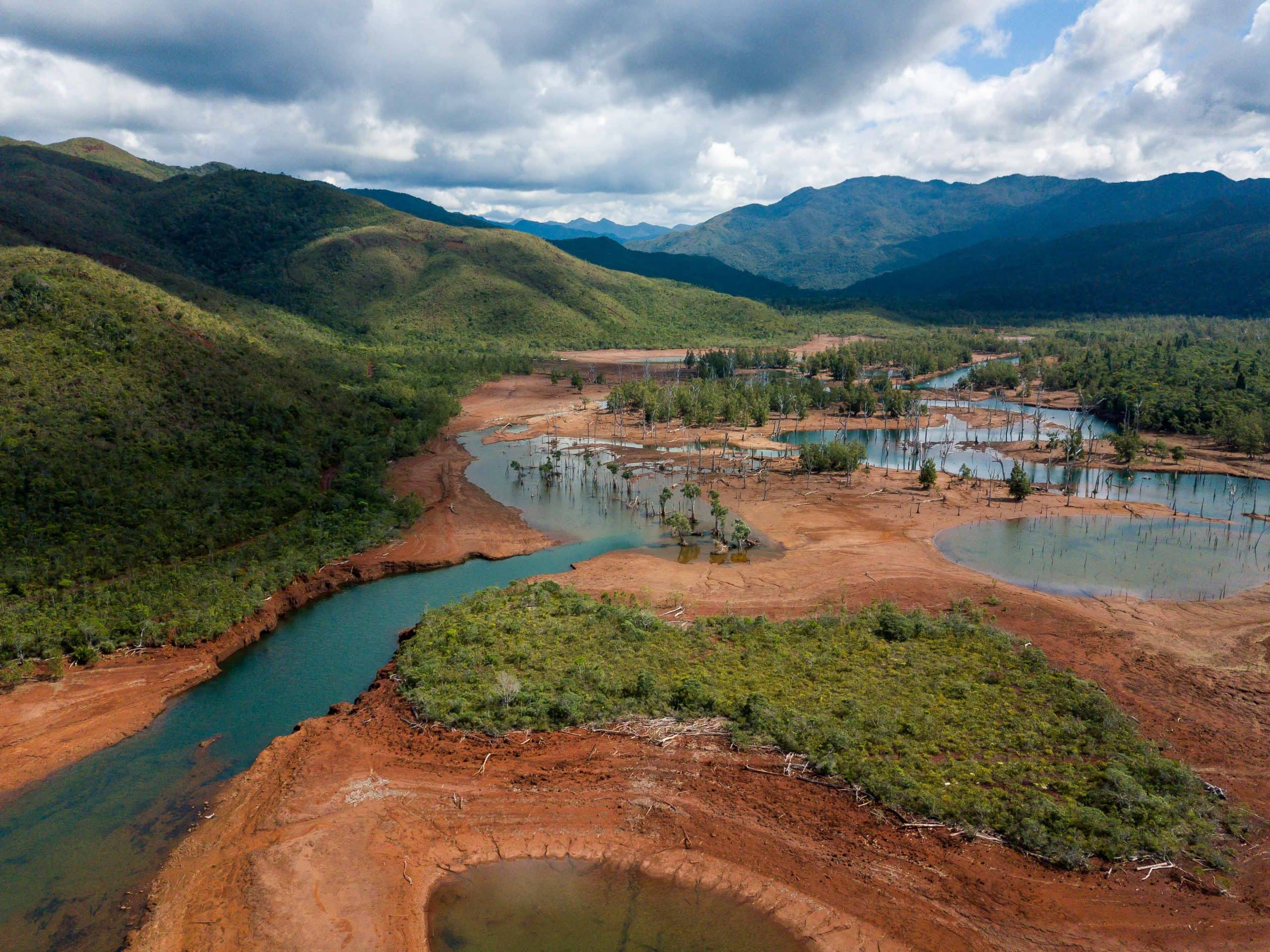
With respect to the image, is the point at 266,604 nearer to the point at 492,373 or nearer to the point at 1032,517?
the point at 1032,517

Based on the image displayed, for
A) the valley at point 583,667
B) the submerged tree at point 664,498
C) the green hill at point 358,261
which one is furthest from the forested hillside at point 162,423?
the submerged tree at point 664,498

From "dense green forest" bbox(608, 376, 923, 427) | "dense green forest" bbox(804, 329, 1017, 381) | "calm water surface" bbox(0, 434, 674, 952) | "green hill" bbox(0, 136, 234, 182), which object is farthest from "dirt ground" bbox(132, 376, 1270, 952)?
"green hill" bbox(0, 136, 234, 182)

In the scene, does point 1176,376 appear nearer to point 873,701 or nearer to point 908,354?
point 908,354

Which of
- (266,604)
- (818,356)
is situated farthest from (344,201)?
(266,604)

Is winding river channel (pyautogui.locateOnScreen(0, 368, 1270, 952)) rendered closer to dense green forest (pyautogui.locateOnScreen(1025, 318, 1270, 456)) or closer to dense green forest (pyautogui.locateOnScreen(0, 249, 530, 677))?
dense green forest (pyautogui.locateOnScreen(0, 249, 530, 677))

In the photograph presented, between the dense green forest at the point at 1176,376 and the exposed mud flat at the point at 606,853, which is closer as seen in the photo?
the exposed mud flat at the point at 606,853

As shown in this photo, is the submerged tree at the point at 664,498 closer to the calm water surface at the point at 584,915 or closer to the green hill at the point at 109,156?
the calm water surface at the point at 584,915
